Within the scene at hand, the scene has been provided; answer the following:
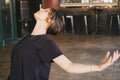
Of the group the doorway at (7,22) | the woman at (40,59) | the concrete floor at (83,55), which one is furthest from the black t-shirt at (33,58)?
the doorway at (7,22)

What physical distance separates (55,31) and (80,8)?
8676mm

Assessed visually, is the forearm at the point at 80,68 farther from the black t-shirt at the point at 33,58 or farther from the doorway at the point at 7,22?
the doorway at the point at 7,22

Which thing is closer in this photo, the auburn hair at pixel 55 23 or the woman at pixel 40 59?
the woman at pixel 40 59

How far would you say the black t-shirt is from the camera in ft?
5.75

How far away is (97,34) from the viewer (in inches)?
392

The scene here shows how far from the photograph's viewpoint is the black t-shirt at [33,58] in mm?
1754

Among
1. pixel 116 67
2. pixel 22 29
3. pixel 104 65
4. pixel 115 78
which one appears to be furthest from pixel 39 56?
pixel 22 29

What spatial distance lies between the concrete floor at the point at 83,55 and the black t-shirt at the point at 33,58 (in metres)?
3.06

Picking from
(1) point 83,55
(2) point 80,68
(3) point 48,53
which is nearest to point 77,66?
(2) point 80,68

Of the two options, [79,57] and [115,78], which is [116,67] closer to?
[115,78]

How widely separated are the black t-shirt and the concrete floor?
3059 mm

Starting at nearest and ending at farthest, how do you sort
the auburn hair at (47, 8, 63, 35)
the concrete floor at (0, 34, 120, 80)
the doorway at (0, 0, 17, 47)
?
the auburn hair at (47, 8, 63, 35) < the concrete floor at (0, 34, 120, 80) < the doorway at (0, 0, 17, 47)

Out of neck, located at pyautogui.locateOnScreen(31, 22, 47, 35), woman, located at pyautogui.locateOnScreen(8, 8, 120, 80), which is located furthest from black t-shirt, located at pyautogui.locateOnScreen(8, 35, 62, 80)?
neck, located at pyautogui.locateOnScreen(31, 22, 47, 35)

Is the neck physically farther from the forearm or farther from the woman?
the forearm
